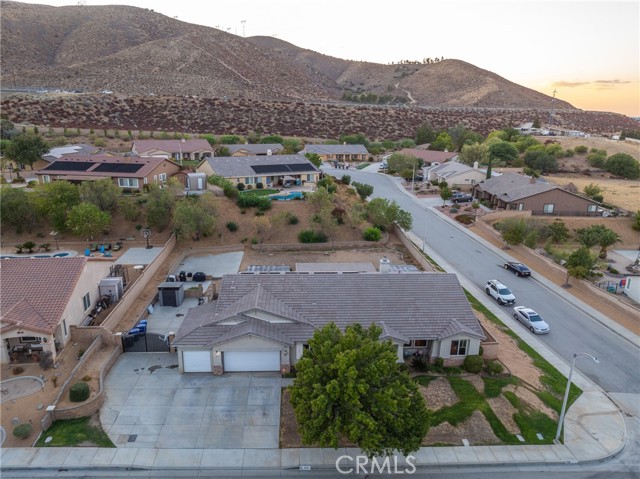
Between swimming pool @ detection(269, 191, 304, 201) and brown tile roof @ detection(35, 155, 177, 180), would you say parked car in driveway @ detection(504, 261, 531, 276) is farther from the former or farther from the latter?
brown tile roof @ detection(35, 155, 177, 180)

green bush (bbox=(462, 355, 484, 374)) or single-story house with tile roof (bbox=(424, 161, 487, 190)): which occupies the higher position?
single-story house with tile roof (bbox=(424, 161, 487, 190))

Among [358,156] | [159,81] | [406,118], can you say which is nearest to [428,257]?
[358,156]

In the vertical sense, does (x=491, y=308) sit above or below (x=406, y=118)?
below

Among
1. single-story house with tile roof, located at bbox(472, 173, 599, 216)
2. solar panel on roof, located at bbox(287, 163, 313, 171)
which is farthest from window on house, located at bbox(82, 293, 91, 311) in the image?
single-story house with tile roof, located at bbox(472, 173, 599, 216)

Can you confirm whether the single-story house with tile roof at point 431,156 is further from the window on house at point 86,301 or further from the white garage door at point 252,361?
the window on house at point 86,301

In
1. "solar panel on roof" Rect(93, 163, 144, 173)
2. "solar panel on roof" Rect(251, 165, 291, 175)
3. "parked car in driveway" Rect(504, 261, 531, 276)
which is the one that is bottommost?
"parked car in driveway" Rect(504, 261, 531, 276)

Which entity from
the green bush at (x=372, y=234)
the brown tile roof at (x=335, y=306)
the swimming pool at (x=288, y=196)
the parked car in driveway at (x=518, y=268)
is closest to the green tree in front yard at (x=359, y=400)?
the brown tile roof at (x=335, y=306)

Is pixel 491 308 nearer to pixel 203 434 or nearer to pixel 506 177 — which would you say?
pixel 203 434

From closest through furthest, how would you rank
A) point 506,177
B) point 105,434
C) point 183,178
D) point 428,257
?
point 105,434 < point 428,257 < point 183,178 < point 506,177
